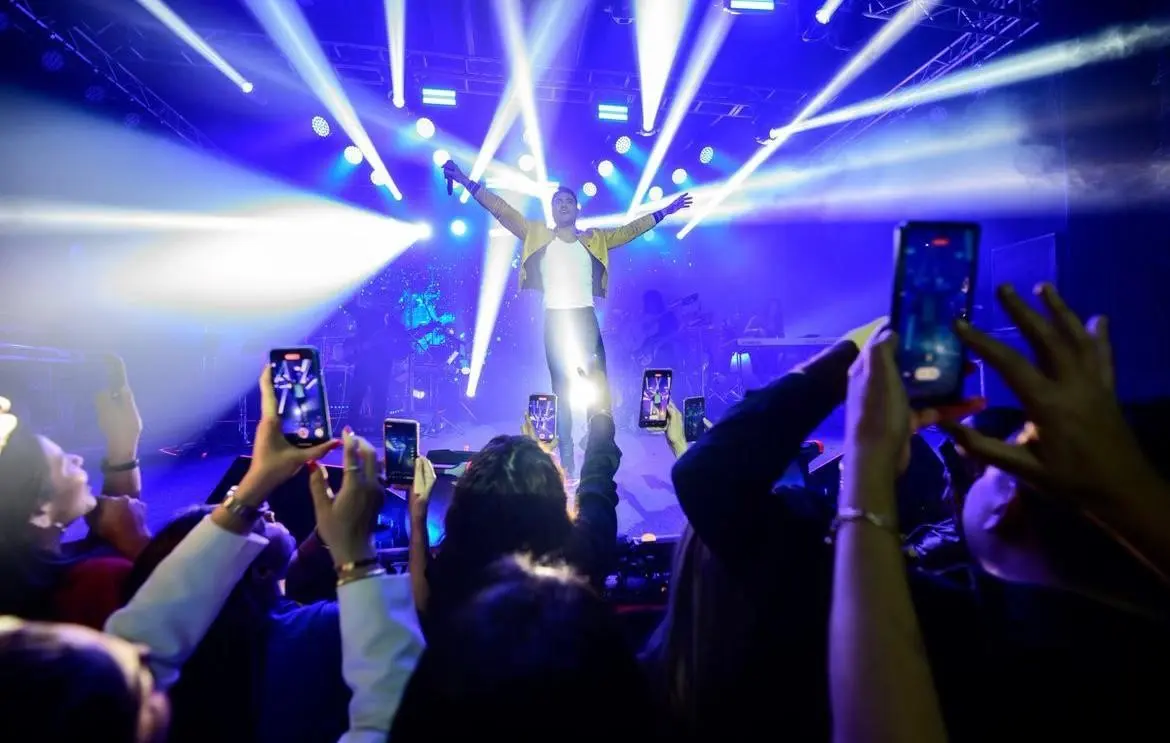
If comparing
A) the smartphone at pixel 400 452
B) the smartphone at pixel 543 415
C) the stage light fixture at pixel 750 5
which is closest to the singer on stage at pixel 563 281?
the smartphone at pixel 543 415

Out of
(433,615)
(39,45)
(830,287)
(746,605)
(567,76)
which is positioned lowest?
(433,615)

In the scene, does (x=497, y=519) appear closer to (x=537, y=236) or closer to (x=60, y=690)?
(x=60, y=690)

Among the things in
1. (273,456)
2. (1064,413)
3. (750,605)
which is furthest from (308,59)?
(1064,413)

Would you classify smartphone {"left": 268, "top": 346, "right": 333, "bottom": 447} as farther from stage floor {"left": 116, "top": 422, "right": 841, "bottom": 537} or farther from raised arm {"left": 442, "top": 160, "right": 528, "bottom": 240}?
raised arm {"left": 442, "top": 160, "right": 528, "bottom": 240}

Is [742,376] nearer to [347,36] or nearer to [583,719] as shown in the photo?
[347,36]

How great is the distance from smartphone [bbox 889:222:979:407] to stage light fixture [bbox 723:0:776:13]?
17.9 ft

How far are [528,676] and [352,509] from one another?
671 mm

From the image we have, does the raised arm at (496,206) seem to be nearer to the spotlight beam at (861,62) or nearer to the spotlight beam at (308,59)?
the spotlight beam at (308,59)

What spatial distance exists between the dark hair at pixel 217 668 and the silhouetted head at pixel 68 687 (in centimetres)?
49

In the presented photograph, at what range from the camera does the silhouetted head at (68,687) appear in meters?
0.60

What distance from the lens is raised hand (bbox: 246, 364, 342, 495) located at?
1.09 metres

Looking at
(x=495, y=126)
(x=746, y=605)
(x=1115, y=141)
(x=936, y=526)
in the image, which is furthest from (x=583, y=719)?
(x=495, y=126)

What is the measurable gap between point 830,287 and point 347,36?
379 inches

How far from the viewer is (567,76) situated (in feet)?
23.5
